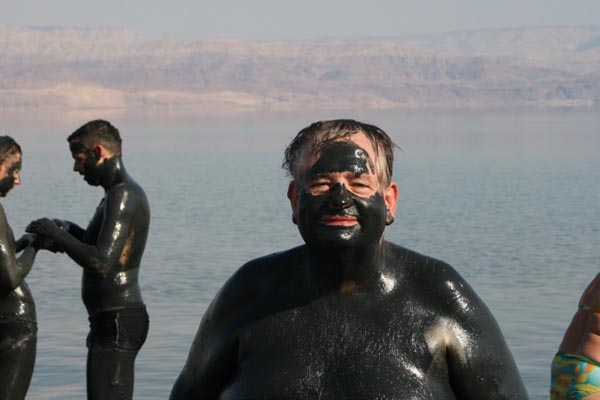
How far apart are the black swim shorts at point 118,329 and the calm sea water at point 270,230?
5.23 meters

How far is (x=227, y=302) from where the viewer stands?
2.83 metres

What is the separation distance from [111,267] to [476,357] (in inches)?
140

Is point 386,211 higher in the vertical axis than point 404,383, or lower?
higher

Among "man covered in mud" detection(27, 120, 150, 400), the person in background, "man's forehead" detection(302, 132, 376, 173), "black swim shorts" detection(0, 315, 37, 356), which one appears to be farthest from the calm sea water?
"man's forehead" detection(302, 132, 376, 173)

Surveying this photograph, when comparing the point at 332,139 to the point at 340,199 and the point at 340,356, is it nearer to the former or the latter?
the point at 340,199

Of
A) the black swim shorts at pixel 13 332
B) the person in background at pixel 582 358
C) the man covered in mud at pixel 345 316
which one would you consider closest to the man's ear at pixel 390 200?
the man covered in mud at pixel 345 316

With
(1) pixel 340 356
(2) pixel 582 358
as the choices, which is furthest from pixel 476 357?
(2) pixel 582 358

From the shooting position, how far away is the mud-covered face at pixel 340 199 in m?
2.69

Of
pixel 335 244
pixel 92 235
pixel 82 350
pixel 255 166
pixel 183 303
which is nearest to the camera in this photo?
pixel 335 244

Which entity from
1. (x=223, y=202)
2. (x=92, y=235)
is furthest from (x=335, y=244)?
(x=223, y=202)

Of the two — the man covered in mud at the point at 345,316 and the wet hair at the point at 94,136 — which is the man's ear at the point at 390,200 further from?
the wet hair at the point at 94,136

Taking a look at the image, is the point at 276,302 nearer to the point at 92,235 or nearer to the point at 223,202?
the point at 92,235

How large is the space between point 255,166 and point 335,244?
168 ft

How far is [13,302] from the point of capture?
20.0ft
